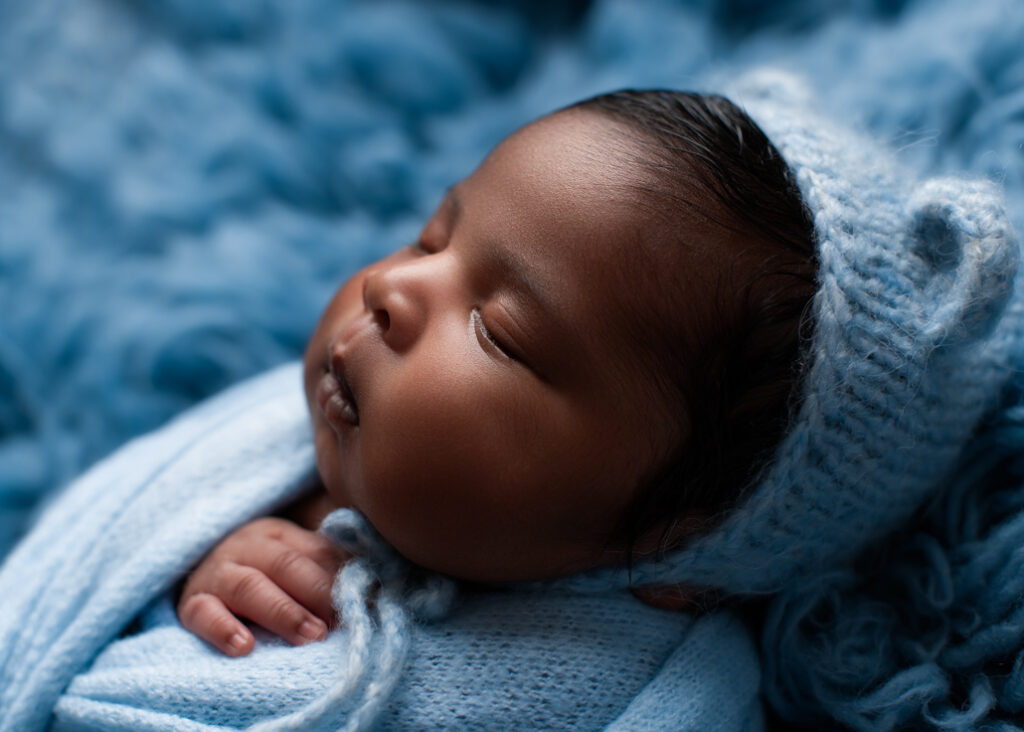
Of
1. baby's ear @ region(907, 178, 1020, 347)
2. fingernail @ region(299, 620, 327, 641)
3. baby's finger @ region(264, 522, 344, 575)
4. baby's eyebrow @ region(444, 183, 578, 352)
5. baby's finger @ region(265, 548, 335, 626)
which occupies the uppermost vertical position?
baby's ear @ region(907, 178, 1020, 347)

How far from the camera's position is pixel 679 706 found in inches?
35.8

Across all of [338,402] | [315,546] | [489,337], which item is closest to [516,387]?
[489,337]

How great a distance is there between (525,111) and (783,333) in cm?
81

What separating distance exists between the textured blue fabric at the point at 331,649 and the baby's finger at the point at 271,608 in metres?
0.02

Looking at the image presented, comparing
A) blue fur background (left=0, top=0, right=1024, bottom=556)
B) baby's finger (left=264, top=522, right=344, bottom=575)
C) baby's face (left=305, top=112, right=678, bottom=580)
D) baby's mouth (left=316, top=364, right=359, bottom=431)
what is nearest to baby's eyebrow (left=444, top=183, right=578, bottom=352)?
baby's face (left=305, top=112, right=678, bottom=580)

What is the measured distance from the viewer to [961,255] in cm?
84

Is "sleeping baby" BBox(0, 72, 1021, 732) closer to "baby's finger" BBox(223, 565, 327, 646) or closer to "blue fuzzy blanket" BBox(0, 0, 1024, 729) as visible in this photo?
"baby's finger" BBox(223, 565, 327, 646)

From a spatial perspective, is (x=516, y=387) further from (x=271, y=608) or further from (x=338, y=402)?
(x=271, y=608)

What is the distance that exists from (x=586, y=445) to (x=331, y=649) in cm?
32

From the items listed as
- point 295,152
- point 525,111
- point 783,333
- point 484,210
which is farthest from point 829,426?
point 295,152

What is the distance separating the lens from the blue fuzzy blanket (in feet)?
3.99

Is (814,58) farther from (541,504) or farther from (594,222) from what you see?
(541,504)

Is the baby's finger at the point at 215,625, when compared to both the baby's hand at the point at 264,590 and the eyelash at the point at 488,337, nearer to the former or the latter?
the baby's hand at the point at 264,590

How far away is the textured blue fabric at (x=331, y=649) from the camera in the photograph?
88 centimetres
